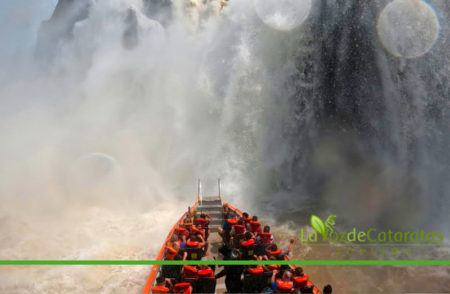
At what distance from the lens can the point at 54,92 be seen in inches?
1964

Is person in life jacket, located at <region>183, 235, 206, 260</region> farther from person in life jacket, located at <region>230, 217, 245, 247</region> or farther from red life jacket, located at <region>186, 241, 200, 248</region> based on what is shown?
person in life jacket, located at <region>230, 217, 245, 247</region>

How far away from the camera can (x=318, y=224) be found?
14.5 meters

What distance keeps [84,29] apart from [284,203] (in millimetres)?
50638

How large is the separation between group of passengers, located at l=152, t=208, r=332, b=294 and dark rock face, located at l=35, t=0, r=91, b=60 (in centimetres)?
5901

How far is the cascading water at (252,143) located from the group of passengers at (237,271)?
123 inches

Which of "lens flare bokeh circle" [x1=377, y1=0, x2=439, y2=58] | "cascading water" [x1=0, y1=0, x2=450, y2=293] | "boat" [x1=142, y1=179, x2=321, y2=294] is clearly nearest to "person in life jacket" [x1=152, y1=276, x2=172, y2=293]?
"boat" [x1=142, y1=179, x2=321, y2=294]

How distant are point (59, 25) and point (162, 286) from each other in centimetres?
6491

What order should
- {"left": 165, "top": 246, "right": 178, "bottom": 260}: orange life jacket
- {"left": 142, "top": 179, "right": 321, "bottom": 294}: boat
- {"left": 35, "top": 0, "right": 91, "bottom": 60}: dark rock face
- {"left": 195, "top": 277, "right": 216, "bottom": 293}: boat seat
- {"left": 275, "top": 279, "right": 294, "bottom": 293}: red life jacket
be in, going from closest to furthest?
{"left": 275, "top": 279, "right": 294, "bottom": 293}: red life jacket → {"left": 142, "top": 179, "right": 321, "bottom": 294}: boat → {"left": 195, "top": 277, "right": 216, "bottom": 293}: boat seat → {"left": 165, "top": 246, "right": 178, "bottom": 260}: orange life jacket → {"left": 35, "top": 0, "right": 91, "bottom": 60}: dark rock face

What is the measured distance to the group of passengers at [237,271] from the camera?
5.71 metres

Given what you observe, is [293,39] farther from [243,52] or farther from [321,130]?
[321,130]

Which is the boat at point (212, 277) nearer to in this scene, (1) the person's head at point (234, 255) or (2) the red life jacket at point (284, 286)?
(2) the red life jacket at point (284, 286)

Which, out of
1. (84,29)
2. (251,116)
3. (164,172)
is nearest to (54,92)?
(84,29)

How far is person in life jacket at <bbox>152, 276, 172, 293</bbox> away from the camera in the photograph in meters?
5.69

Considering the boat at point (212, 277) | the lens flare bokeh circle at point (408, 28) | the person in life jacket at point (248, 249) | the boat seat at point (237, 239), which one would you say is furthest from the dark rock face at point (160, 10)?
the person in life jacket at point (248, 249)
